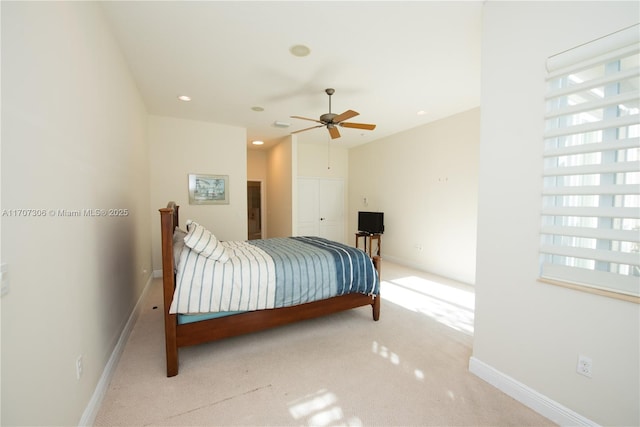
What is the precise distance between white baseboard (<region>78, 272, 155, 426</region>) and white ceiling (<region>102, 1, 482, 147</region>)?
269 centimetres

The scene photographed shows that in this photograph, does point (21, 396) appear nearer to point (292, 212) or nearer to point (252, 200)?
point (292, 212)

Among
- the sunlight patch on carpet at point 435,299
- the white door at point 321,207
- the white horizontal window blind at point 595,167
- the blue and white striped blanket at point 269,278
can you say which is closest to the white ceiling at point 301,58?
the white horizontal window blind at point 595,167

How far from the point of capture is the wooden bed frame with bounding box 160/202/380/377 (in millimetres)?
2002

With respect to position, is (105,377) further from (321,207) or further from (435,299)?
(321,207)

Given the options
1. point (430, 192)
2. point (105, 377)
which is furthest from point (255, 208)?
point (105, 377)

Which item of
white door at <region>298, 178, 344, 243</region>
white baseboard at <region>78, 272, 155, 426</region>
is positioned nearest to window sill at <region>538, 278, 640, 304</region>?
white baseboard at <region>78, 272, 155, 426</region>

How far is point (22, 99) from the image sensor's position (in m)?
1.05

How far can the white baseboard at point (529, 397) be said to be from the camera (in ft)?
5.03

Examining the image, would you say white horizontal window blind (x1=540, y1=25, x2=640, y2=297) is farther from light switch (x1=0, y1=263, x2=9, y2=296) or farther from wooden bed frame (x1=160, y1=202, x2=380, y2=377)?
light switch (x1=0, y1=263, x2=9, y2=296)

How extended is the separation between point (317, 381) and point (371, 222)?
4.24 metres

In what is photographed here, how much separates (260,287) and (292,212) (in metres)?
3.40

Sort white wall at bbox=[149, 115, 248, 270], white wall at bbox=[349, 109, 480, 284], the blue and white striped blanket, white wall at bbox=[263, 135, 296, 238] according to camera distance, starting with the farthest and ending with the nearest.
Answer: white wall at bbox=[263, 135, 296, 238]
white wall at bbox=[149, 115, 248, 270]
white wall at bbox=[349, 109, 480, 284]
the blue and white striped blanket

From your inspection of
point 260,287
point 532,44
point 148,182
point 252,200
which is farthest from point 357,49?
point 252,200

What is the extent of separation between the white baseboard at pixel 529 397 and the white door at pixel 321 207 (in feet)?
16.2
